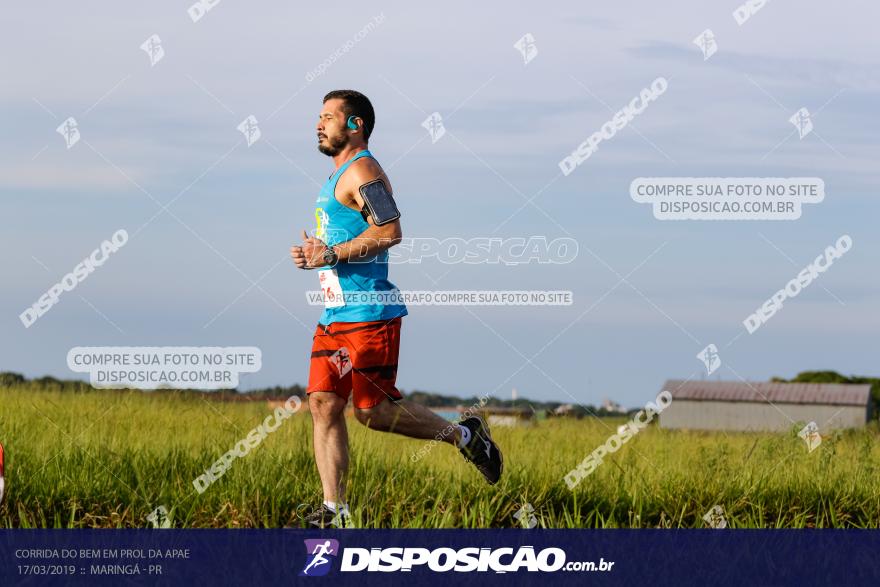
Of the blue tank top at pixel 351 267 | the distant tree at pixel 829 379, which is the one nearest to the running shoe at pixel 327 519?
the blue tank top at pixel 351 267

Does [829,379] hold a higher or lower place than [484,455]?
higher

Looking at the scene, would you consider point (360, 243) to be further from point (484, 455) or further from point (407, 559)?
point (407, 559)

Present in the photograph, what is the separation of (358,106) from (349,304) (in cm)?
129

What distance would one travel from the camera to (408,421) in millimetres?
7219

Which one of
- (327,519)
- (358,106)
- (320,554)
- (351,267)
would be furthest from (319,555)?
(358,106)

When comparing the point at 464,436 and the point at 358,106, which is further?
the point at 464,436

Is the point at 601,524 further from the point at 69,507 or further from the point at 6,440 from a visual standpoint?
the point at 6,440

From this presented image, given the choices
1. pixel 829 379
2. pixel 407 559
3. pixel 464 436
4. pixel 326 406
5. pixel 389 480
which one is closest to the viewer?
pixel 407 559

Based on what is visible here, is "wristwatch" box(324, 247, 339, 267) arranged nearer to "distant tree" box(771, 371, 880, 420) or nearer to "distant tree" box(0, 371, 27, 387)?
"distant tree" box(0, 371, 27, 387)

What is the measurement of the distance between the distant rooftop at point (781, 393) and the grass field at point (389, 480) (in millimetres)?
22725

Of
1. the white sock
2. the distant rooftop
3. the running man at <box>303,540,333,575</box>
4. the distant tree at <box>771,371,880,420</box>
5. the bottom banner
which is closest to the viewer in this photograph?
the bottom banner

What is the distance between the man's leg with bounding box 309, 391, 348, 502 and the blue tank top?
539 mm

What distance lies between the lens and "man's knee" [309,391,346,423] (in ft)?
23.0

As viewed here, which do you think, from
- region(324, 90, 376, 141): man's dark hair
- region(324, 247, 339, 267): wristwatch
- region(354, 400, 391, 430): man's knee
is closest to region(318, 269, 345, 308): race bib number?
region(324, 247, 339, 267): wristwatch
